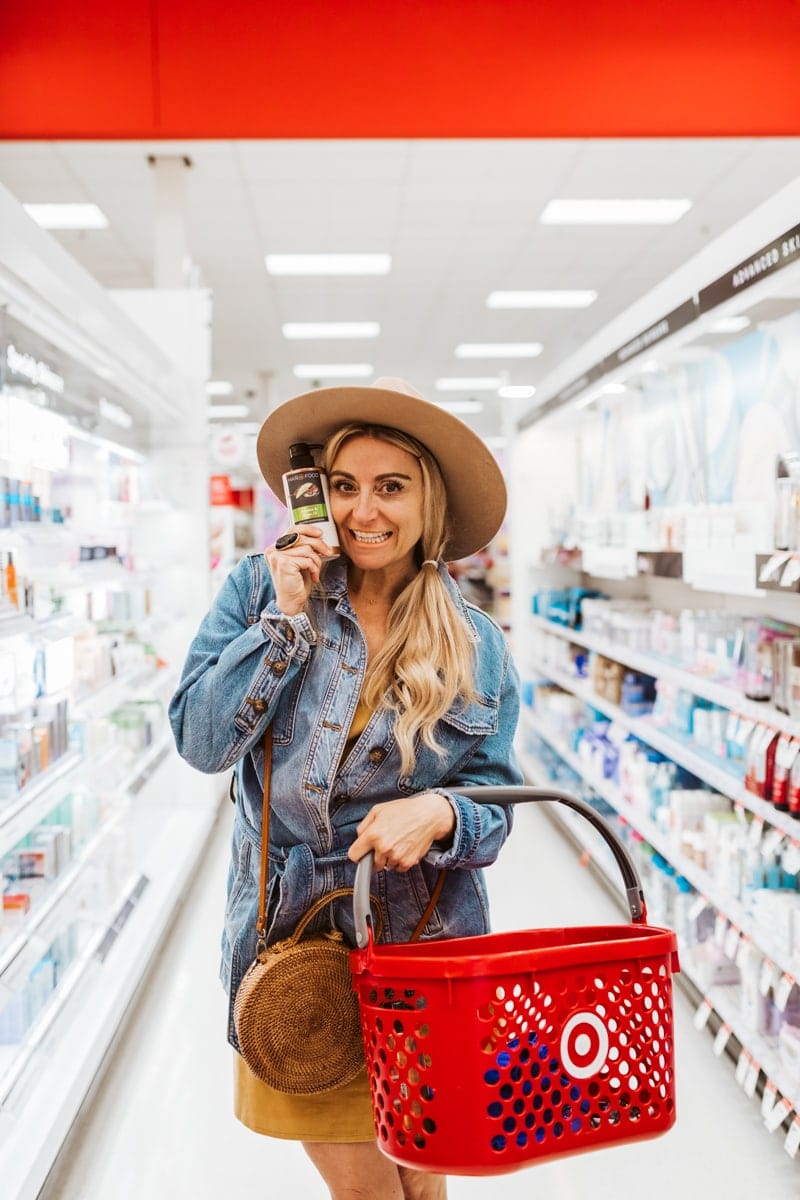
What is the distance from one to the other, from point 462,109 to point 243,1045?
299 centimetres

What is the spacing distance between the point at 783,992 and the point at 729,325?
2113 millimetres

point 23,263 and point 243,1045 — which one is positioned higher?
point 23,263

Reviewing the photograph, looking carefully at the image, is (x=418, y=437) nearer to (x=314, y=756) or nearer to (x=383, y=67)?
(x=314, y=756)

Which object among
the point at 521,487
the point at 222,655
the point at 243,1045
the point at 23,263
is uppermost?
the point at 23,263

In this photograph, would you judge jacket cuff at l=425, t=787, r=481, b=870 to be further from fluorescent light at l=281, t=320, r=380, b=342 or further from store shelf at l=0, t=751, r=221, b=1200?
fluorescent light at l=281, t=320, r=380, b=342

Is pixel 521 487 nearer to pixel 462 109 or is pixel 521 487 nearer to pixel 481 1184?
pixel 462 109

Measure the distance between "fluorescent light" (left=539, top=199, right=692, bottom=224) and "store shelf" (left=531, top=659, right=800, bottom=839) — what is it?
417 centimetres

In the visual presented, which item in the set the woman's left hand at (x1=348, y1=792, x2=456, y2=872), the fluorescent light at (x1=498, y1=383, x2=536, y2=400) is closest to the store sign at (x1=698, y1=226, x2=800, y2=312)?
the woman's left hand at (x1=348, y1=792, x2=456, y2=872)

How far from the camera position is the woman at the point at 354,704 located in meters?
1.38

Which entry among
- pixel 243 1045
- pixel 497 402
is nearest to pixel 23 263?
pixel 243 1045

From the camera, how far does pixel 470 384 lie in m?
14.8

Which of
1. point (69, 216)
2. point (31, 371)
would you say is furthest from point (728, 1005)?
point (69, 216)

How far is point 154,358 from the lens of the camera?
425 cm

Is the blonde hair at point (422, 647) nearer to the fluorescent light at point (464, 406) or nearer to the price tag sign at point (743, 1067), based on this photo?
the price tag sign at point (743, 1067)
